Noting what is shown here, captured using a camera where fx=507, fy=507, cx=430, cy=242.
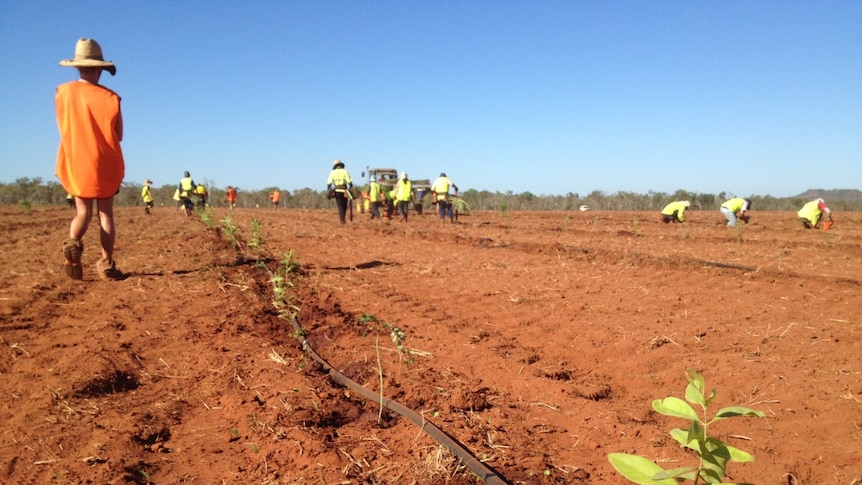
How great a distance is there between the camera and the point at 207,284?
15.5 ft

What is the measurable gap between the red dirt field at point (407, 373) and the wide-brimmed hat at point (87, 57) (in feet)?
6.20

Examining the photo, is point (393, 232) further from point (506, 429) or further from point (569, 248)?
point (506, 429)

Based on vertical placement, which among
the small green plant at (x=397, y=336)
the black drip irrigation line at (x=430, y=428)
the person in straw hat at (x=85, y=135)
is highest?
the person in straw hat at (x=85, y=135)

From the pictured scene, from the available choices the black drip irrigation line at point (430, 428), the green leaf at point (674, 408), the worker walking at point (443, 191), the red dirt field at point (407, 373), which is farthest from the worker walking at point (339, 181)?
the green leaf at point (674, 408)

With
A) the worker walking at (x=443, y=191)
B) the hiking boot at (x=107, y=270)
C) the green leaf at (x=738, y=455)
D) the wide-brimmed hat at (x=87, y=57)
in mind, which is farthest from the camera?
the worker walking at (x=443, y=191)

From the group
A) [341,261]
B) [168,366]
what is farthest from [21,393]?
[341,261]

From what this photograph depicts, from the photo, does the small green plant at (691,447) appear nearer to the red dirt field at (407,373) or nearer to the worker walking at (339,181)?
the red dirt field at (407,373)

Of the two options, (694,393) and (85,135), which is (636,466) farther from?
(85,135)

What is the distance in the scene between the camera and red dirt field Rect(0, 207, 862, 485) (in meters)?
1.94

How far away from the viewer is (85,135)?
14.0 feet

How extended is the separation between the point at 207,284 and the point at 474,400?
325cm

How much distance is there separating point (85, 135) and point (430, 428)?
13.1ft

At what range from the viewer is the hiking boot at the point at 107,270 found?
4609 mm

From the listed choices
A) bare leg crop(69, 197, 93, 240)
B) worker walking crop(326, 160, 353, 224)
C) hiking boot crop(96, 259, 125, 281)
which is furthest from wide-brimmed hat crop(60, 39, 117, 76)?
worker walking crop(326, 160, 353, 224)
